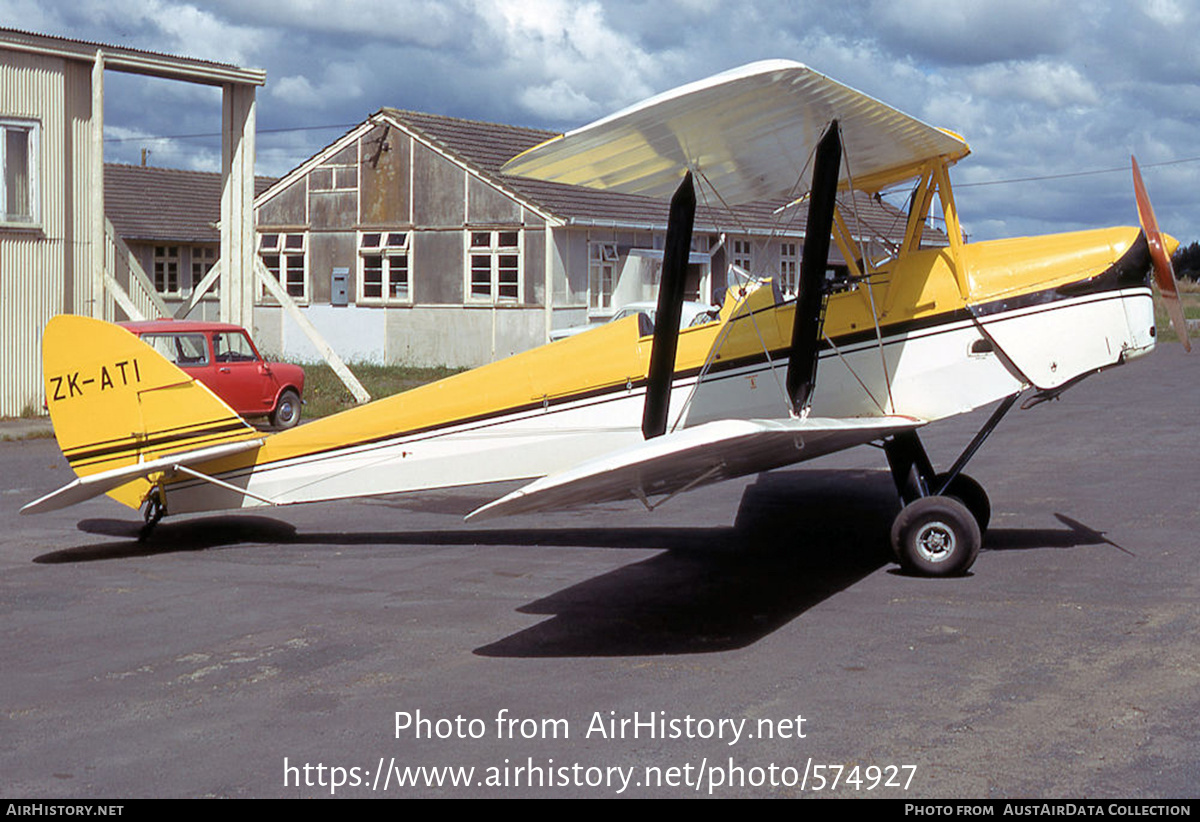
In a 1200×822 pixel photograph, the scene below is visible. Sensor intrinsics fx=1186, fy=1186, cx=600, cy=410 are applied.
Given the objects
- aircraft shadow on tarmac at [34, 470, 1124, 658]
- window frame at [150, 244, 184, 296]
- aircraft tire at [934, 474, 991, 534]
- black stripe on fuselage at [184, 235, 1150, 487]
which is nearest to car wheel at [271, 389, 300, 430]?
aircraft shadow on tarmac at [34, 470, 1124, 658]

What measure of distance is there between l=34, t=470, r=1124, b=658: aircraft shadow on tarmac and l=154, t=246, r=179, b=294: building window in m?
31.8

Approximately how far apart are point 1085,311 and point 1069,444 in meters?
7.35

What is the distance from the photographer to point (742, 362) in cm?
865

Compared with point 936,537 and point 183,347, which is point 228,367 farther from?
point 936,537

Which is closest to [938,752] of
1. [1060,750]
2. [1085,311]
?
[1060,750]

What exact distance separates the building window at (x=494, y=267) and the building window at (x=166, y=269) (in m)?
15.5

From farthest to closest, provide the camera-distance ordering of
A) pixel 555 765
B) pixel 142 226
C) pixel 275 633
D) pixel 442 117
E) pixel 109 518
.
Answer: pixel 142 226 < pixel 442 117 < pixel 109 518 < pixel 275 633 < pixel 555 765

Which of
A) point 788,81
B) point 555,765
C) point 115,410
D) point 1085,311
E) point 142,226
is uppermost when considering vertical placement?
point 142,226

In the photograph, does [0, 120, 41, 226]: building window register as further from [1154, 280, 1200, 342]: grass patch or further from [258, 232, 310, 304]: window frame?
[1154, 280, 1200, 342]: grass patch

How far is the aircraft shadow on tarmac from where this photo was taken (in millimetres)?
6914

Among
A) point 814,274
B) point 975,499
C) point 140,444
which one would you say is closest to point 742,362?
point 814,274

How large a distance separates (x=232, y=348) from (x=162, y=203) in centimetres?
2588

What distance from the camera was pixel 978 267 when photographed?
848cm

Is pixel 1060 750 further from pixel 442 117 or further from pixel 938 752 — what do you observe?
pixel 442 117
